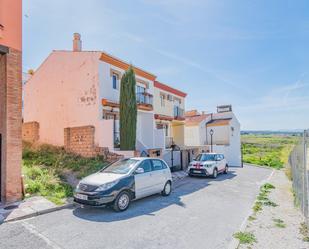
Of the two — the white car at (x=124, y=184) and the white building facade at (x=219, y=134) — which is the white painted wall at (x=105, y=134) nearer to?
the white car at (x=124, y=184)

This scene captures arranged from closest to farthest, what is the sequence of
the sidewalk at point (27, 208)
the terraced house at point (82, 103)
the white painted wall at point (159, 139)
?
the sidewalk at point (27, 208) → the terraced house at point (82, 103) → the white painted wall at point (159, 139)

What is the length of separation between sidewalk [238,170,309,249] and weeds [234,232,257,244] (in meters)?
0.08

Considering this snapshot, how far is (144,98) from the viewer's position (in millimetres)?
18484

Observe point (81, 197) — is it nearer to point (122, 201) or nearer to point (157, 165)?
point (122, 201)

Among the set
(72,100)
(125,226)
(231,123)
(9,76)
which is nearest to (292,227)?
(125,226)

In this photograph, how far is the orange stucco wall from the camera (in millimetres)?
8344

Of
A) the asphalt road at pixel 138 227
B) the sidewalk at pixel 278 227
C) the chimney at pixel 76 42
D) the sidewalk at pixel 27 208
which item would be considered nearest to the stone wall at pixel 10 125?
the sidewalk at pixel 27 208

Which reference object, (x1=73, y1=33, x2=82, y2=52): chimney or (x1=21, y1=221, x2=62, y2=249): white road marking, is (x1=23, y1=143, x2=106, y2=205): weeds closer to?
(x1=21, y1=221, x2=62, y2=249): white road marking

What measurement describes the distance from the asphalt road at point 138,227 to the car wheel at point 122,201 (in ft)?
0.69

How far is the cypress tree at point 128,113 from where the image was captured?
13969mm

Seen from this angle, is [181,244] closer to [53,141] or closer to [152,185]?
[152,185]

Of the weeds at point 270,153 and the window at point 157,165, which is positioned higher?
the window at point 157,165

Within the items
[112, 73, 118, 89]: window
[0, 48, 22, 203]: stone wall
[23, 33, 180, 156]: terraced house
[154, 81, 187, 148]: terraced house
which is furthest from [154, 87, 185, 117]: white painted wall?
[0, 48, 22, 203]: stone wall

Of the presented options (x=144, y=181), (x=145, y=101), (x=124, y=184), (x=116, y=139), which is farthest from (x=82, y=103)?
(x=124, y=184)
